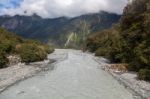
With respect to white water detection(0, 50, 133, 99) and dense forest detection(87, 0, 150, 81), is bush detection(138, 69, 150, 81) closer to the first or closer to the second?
dense forest detection(87, 0, 150, 81)

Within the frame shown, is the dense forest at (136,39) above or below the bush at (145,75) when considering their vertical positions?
above

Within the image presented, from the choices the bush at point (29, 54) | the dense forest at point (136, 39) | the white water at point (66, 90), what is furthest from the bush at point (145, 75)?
the bush at point (29, 54)

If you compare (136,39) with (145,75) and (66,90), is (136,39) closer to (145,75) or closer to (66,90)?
(145,75)

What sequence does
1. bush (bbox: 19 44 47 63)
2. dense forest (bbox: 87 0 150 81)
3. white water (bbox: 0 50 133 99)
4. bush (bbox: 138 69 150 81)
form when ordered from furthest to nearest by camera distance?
1. bush (bbox: 19 44 47 63)
2. dense forest (bbox: 87 0 150 81)
3. bush (bbox: 138 69 150 81)
4. white water (bbox: 0 50 133 99)

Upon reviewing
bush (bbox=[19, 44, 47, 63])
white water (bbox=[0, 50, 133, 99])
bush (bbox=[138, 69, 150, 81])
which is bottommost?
white water (bbox=[0, 50, 133, 99])

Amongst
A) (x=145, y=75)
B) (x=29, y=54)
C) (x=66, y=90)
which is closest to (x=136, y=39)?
(x=145, y=75)

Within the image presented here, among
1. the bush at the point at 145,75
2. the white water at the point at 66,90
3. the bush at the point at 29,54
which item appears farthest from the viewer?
the bush at the point at 29,54

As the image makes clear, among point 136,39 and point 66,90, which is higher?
point 136,39

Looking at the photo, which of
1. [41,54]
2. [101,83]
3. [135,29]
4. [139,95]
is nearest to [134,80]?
[101,83]

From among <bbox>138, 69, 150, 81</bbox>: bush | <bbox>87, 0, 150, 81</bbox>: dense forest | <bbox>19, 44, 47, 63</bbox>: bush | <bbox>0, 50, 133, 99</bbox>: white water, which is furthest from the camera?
<bbox>19, 44, 47, 63</bbox>: bush

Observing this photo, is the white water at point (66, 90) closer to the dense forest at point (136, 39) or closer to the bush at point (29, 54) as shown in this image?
the dense forest at point (136, 39)

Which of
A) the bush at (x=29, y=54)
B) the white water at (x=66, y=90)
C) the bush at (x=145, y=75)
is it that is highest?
the bush at (x=29, y=54)

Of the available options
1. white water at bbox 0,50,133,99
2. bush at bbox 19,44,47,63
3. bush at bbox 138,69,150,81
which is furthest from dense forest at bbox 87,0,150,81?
bush at bbox 19,44,47,63

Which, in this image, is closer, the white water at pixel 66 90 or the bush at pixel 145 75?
the white water at pixel 66 90
